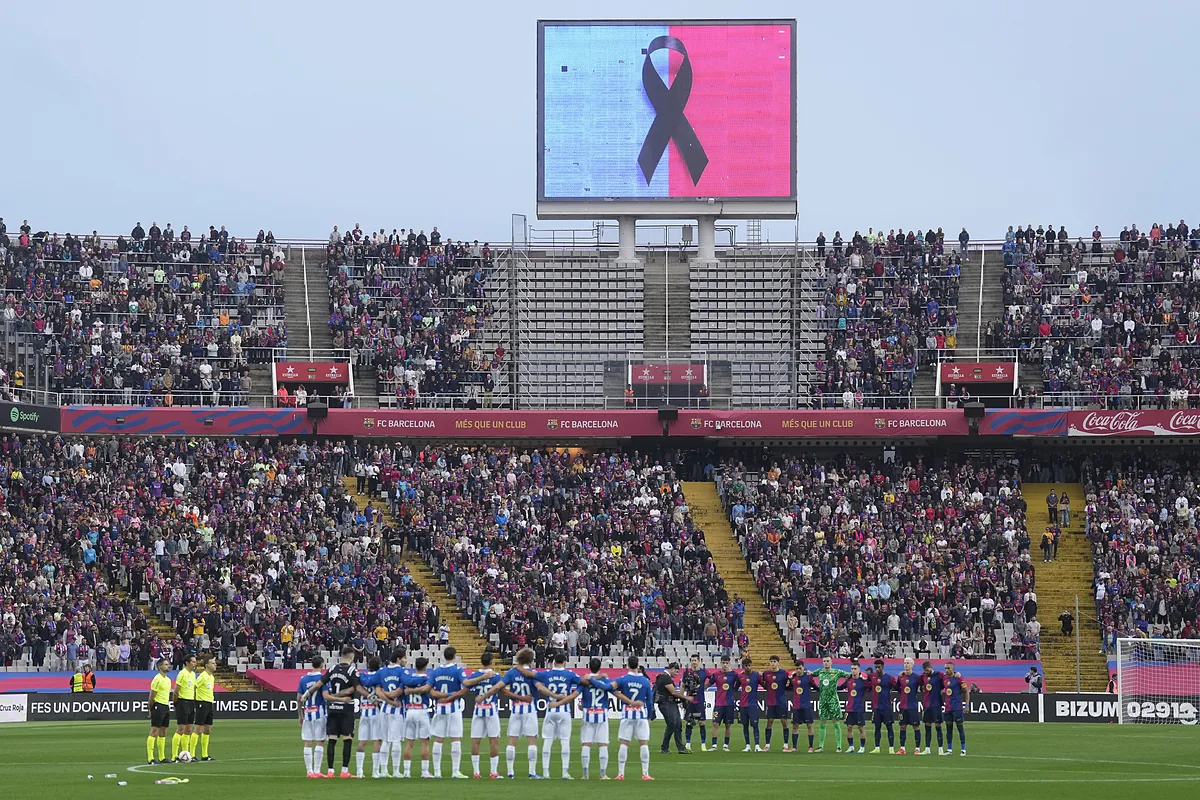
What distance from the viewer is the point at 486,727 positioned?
27.1m

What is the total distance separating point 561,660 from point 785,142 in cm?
4295

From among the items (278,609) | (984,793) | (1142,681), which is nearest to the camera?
(984,793)

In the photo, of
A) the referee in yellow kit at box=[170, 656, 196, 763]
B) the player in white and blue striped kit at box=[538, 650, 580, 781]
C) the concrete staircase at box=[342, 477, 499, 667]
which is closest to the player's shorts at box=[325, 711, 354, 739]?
the player in white and blue striped kit at box=[538, 650, 580, 781]

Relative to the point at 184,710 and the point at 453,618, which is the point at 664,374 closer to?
the point at 453,618

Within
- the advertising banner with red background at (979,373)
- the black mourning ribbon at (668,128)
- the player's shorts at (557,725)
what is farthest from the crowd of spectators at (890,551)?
the player's shorts at (557,725)

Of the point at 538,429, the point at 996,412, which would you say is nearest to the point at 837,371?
the point at 996,412

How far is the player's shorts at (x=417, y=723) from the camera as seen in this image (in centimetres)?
2636

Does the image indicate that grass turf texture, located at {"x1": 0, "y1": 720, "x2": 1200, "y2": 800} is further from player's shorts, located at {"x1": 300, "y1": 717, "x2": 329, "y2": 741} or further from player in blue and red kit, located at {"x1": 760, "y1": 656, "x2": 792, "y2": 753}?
player in blue and red kit, located at {"x1": 760, "y1": 656, "x2": 792, "y2": 753}

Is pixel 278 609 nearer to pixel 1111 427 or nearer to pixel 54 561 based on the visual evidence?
pixel 54 561

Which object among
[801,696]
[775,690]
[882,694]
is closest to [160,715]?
[775,690]

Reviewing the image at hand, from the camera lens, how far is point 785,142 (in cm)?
6688

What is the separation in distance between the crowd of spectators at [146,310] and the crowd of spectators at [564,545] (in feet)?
28.1

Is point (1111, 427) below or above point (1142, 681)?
above

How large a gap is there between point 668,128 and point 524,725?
43.5 meters
